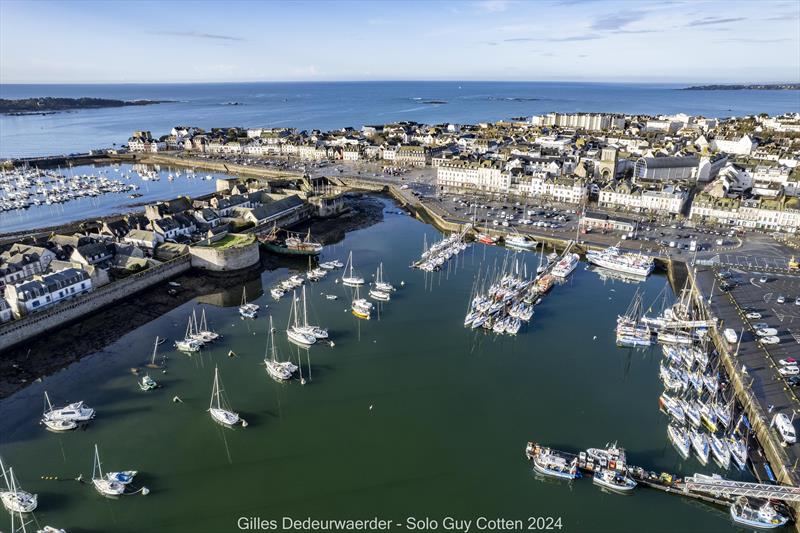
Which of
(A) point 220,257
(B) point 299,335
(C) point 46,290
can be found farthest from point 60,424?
(A) point 220,257

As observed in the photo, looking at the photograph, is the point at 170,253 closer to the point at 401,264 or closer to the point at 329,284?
the point at 329,284

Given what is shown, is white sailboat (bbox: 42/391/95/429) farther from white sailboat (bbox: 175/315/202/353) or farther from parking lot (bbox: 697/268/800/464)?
parking lot (bbox: 697/268/800/464)

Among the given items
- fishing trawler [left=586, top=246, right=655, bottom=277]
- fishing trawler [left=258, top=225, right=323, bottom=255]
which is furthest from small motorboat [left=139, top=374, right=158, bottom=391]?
fishing trawler [left=586, top=246, right=655, bottom=277]

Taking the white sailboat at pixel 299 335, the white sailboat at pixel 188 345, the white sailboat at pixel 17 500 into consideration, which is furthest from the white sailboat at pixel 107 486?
the white sailboat at pixel 299 335

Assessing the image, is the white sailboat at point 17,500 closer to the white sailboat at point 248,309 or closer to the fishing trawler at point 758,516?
the white sailboat at point 248,309

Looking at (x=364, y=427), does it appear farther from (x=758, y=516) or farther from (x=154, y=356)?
(x=758, y=516)

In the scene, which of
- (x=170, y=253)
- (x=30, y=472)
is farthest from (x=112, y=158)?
(x=30, y=472)

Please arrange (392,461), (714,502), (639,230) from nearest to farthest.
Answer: (714,502) < (392,461) < (639,230)
